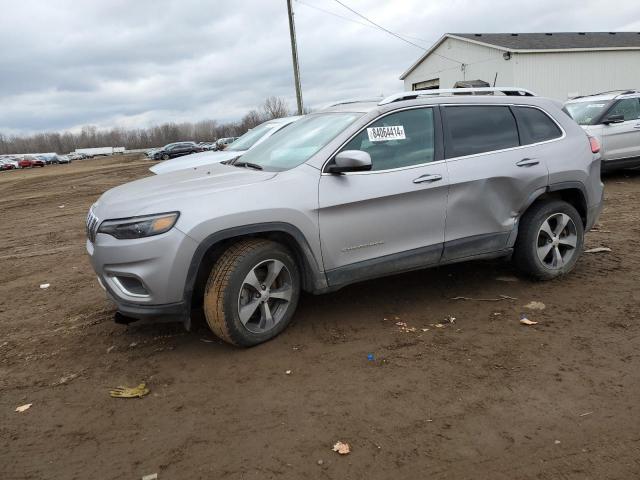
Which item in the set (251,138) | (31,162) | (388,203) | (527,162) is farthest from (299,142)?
(31,162)

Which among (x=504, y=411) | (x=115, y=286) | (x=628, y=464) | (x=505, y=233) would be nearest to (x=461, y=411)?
(x=504, y=411)

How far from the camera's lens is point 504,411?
288 cm

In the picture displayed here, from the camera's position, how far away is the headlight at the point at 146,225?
3.41 meters

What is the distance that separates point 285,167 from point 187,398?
1.89m

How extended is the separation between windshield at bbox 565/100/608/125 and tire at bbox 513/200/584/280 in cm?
672

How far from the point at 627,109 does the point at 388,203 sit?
948 cm

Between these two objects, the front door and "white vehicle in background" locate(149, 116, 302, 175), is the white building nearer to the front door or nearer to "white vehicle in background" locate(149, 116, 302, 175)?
"white vehicle in background" locate(149, 116, 302, 175)

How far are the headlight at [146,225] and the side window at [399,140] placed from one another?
4.75ft

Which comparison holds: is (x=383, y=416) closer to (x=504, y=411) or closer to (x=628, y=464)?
(x=504, y=411)

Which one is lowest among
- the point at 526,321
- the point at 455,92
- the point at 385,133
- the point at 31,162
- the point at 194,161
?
the point at 526,321

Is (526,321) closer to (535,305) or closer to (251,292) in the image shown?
(535,305)

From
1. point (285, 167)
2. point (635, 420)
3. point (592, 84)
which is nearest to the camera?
point (635, 420)

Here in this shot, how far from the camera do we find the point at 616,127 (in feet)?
34.2

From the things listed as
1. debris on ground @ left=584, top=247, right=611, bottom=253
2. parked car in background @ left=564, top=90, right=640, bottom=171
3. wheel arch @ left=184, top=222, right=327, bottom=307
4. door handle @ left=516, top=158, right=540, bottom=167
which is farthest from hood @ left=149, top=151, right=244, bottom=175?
parked car in background @ left=564, top=90, right=640, bottom=171
